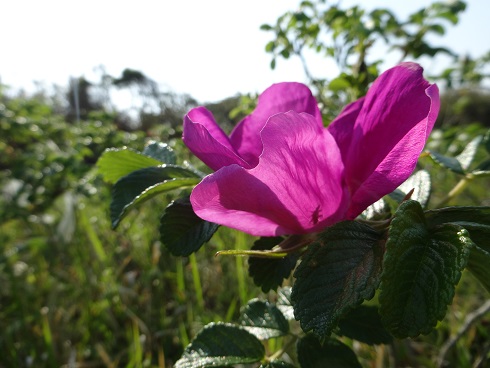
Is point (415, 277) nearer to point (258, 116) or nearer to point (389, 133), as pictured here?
point (389, 133)

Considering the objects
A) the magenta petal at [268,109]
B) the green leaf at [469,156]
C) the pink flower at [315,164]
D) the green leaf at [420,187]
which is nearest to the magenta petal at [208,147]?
the pink flower at [315,164]

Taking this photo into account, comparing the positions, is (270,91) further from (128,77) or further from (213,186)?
(128,77)

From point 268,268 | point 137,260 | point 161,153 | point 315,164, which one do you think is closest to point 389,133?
point 315,164

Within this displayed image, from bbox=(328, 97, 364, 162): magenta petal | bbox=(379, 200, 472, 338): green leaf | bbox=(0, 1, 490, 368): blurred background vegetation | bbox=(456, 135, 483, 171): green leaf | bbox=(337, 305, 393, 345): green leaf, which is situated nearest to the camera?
bbox=(379, 200, 472, 338): green leaf

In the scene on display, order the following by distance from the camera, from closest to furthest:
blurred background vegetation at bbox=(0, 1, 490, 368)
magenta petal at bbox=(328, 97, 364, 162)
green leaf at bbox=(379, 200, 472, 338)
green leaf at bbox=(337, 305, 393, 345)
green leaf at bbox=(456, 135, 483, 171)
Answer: green leaf at bbox=(379, 200, 472, 338) → magenta petal at bbox=(328, 97, 364, 162) → green leaf at bbox=(337, 305, 393, 345) → green leaf at bbox=(456, 135, 483, 171) → blurred background vegetation at bbox=(0, 1, 490, 368)

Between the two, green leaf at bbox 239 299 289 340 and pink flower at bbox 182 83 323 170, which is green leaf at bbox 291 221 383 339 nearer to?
pink flower at bbox 182 83 323 170

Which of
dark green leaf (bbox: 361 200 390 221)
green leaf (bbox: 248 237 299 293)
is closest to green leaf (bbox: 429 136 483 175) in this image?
dark green leaf (bbox: 361 200 390 221)
